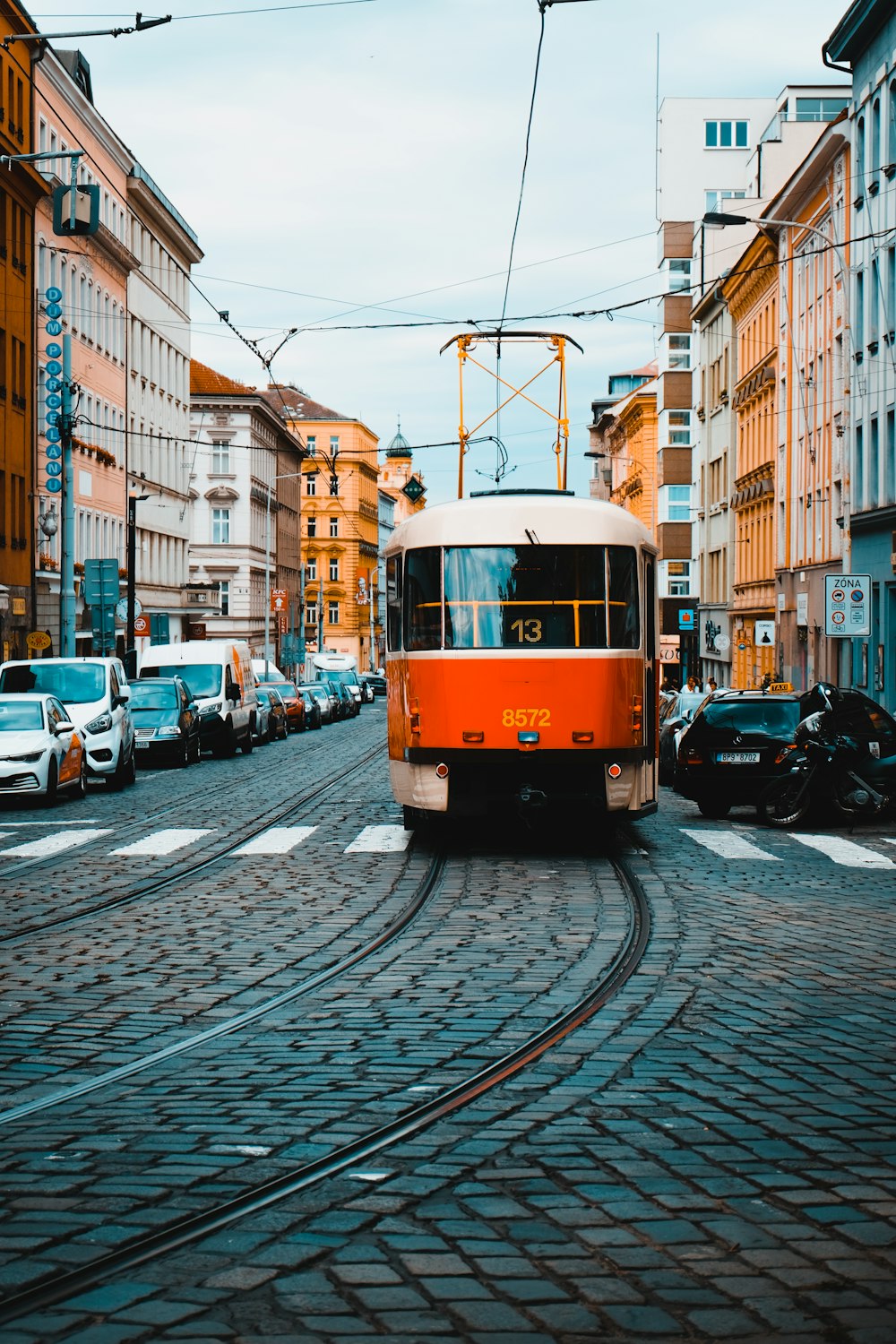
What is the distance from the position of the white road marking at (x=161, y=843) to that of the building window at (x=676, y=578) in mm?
81281

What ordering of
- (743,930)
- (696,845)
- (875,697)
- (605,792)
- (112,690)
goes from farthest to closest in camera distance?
1. (875,697)
2. (112,690)
3. (696,845)
4. (605,792)
5. (743,930)

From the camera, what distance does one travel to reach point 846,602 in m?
34.1

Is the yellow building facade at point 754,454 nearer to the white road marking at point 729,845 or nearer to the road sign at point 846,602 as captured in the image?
the road sign at point 846,602

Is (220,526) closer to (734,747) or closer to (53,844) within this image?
(734,747)

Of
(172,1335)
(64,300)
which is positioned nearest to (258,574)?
(64,300)

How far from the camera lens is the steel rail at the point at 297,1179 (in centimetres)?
501

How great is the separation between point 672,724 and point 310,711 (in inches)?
1265

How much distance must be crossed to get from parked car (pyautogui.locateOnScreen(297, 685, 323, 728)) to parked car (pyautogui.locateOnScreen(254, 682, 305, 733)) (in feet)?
3.57

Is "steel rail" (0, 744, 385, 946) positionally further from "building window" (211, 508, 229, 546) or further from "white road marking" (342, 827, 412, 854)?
"building window" (211, 508, 229, 546)

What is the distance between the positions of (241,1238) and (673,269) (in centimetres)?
9846

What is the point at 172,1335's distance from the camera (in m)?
4.62

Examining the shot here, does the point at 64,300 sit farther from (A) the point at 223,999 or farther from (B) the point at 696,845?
(A) the point at 223,999

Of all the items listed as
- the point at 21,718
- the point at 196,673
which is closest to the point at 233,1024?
the point at 21,718

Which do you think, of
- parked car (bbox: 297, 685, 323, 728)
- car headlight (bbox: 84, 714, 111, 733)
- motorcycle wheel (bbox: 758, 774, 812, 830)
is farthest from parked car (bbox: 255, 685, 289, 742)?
motorcycle wheel (bbox: 758, 774, 812, 830)
